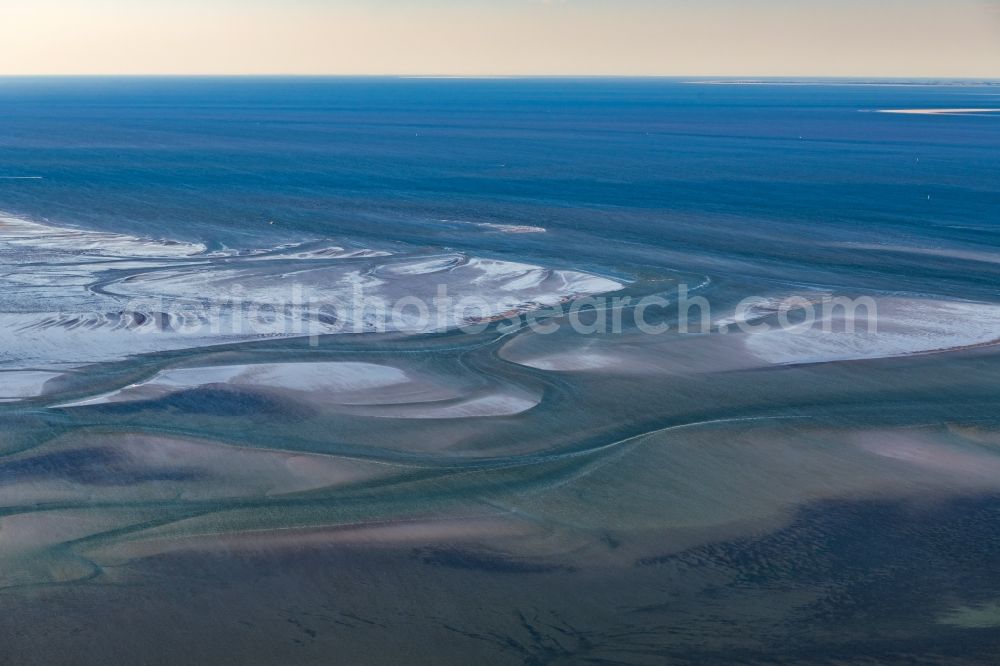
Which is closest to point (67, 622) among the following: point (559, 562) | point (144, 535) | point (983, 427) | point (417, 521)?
point (144, 535)

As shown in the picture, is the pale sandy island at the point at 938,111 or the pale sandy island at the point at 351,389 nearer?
the pale sandy island at the point at 351,389

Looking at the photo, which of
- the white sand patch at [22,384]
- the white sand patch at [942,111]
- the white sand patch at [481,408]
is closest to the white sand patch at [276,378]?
the white sand patch at [22,384]

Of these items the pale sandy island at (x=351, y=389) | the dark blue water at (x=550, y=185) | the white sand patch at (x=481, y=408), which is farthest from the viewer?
the dark blue water at (x=550, y=185)

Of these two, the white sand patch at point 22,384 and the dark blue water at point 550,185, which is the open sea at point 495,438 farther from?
the dark blue water at point 550,185

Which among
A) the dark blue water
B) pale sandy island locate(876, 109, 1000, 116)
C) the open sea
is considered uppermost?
pale sandy island locate(876, 109, 1000, 116)

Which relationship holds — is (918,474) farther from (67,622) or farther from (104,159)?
(104,159)

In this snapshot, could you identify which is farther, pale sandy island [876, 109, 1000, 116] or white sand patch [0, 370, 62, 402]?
pale sandy island [876, 109, 1000, 116]

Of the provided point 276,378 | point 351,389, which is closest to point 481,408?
point 351,389

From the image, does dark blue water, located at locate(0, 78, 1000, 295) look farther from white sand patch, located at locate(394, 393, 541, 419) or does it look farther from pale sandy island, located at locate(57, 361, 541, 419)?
white sand patch, located at locate(394, 393, 541, 419)

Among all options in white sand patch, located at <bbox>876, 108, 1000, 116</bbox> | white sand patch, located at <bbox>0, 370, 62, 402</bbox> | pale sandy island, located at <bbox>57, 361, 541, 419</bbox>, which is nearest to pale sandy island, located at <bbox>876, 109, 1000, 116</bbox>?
white sand patch, located at <bbox>876, 108, 1000, 116</bbox>
